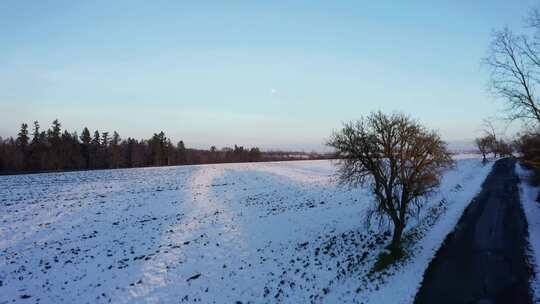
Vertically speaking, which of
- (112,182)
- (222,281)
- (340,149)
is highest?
(340,149)

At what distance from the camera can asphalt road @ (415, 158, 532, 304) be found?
1324cm

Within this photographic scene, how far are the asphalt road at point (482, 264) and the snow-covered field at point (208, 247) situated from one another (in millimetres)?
827

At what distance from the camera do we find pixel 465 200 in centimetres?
3275

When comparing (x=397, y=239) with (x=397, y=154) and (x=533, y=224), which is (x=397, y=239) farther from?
(x=533, y=224)

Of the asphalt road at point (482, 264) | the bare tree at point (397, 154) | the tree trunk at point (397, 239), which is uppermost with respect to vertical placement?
the bare tree at point (397, 154)

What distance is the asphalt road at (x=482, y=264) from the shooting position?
1324cm

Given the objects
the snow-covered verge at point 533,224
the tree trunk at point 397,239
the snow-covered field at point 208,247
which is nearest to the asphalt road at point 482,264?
the snow-covered verge at point 533,224

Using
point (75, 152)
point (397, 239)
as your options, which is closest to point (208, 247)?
point (397, 239)

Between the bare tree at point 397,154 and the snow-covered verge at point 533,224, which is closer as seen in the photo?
the snow-covered verge at point 533,224

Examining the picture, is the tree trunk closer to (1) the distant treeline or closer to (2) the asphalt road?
(2) the asphalt road

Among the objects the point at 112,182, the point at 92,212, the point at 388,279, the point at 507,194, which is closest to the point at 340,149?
the point at 388,279

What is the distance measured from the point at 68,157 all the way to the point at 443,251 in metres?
91.3

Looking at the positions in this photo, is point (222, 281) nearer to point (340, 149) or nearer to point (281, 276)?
point (281, 276)

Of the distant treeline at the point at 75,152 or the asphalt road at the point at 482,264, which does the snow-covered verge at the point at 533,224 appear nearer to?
the asphalt road at the point at 482,264
